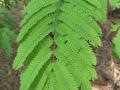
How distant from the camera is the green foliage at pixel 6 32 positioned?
414cm

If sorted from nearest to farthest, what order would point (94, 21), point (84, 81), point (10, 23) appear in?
point (84, 81)
point (94, 21)
point (10, 23)

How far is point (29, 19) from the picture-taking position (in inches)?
58.8

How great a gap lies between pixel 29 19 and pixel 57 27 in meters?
0.15

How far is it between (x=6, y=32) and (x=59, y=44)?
3.04 metres

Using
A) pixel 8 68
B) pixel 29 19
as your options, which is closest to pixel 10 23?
pixel 8 68

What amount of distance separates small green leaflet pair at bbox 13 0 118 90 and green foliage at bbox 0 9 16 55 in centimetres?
268

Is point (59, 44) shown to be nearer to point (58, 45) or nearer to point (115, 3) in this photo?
point (58, 45)

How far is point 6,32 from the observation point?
4.34m

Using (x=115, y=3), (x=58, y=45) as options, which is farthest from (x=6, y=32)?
(x=58, y=45)

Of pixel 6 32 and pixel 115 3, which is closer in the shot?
pixel 115 3

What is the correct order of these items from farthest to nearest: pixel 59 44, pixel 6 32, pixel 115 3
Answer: pixel 6 32 < pixel 115 3 < pixel 59 44

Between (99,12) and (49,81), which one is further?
(99,12)

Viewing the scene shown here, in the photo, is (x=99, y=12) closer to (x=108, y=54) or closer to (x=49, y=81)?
(x=49, y=81)

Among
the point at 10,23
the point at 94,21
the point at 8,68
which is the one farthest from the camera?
the point at 8,68
